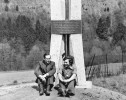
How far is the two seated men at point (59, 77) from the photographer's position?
22.6 ft

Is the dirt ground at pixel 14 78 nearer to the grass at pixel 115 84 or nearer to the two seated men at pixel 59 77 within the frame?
the grass at pixel 115 84

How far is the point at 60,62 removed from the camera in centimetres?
858

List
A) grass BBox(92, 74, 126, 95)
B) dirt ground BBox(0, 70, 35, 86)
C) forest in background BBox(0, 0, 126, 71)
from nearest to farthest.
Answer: grass BBox(92, 74, 126, 95)
dirt ground BBox(0, 70, 35, 86)
forest in background BBox(0, 0, 126, 71)

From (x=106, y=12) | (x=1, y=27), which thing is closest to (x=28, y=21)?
(x=1, y=27)

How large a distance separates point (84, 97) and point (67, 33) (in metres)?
2.10

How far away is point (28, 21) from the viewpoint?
51.5 m

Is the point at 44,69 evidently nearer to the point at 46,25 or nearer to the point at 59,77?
the point at 59,77

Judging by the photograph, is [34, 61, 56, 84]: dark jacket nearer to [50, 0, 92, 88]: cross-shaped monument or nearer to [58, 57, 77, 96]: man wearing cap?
[58, 57, 77, 96]: man wearing cap

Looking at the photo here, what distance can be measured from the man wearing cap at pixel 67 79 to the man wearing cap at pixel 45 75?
25cm

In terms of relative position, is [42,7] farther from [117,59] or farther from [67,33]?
[67,33]

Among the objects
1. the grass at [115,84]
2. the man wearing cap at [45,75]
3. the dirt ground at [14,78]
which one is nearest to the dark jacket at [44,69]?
the man wearing cap at [45,75]

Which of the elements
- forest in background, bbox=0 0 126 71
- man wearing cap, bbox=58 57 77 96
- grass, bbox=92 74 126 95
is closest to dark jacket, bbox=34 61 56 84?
man wearing cap, bbox=58 57 77 96

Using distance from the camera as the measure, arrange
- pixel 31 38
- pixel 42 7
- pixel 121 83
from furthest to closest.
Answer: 1. pixel 42 7
2. pixel 31 38
3. pixel 121 83

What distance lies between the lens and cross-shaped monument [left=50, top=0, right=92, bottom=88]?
8266 millimetres
